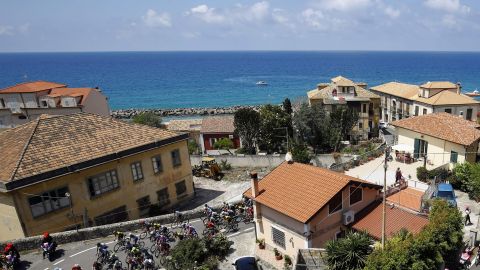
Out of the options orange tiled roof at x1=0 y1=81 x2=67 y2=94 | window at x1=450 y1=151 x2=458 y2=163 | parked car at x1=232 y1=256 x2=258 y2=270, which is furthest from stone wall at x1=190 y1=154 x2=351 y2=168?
orange tiled roof at x1=0 y1=81 x2=67 y2=94

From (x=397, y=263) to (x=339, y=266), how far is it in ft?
→ 8.18

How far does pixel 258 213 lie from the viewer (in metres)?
21.1

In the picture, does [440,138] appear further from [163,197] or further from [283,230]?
[163,197]

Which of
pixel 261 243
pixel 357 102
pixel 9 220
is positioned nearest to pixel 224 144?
pixel 357 102

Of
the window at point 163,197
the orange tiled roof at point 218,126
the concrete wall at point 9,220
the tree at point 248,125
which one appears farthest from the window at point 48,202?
the orange tiled roof at point 218,126

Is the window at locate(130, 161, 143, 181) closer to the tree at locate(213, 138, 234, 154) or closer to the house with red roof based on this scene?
the house with red roof

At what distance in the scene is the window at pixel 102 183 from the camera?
25.4 meters

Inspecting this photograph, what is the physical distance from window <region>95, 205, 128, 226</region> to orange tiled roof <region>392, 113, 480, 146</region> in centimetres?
2726

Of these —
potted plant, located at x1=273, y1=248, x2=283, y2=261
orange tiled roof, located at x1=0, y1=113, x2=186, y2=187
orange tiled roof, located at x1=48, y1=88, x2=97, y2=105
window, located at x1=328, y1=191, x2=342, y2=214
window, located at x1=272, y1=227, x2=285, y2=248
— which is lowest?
potted plant, located at x1=273, y1=248, x2=283, y2=261

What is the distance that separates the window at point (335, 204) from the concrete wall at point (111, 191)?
15.7 metres

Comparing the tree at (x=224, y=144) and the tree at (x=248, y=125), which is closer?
the tree at (x=248, y=125)

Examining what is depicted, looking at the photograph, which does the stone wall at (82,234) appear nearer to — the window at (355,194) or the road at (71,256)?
the road at (71,256)

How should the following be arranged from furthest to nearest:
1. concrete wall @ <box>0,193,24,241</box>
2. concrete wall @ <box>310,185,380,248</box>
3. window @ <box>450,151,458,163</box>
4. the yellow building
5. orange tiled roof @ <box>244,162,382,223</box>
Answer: window @ <box>450,151,458,163</box> < the yellow building < concrete wall @ <box>0,193,24,241</box> < concrete wall @ <box>310,185,380,248</box> < orange tiled roof @ <box>244,162,382,223</box>

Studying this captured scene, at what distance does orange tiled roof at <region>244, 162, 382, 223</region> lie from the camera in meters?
18.8
